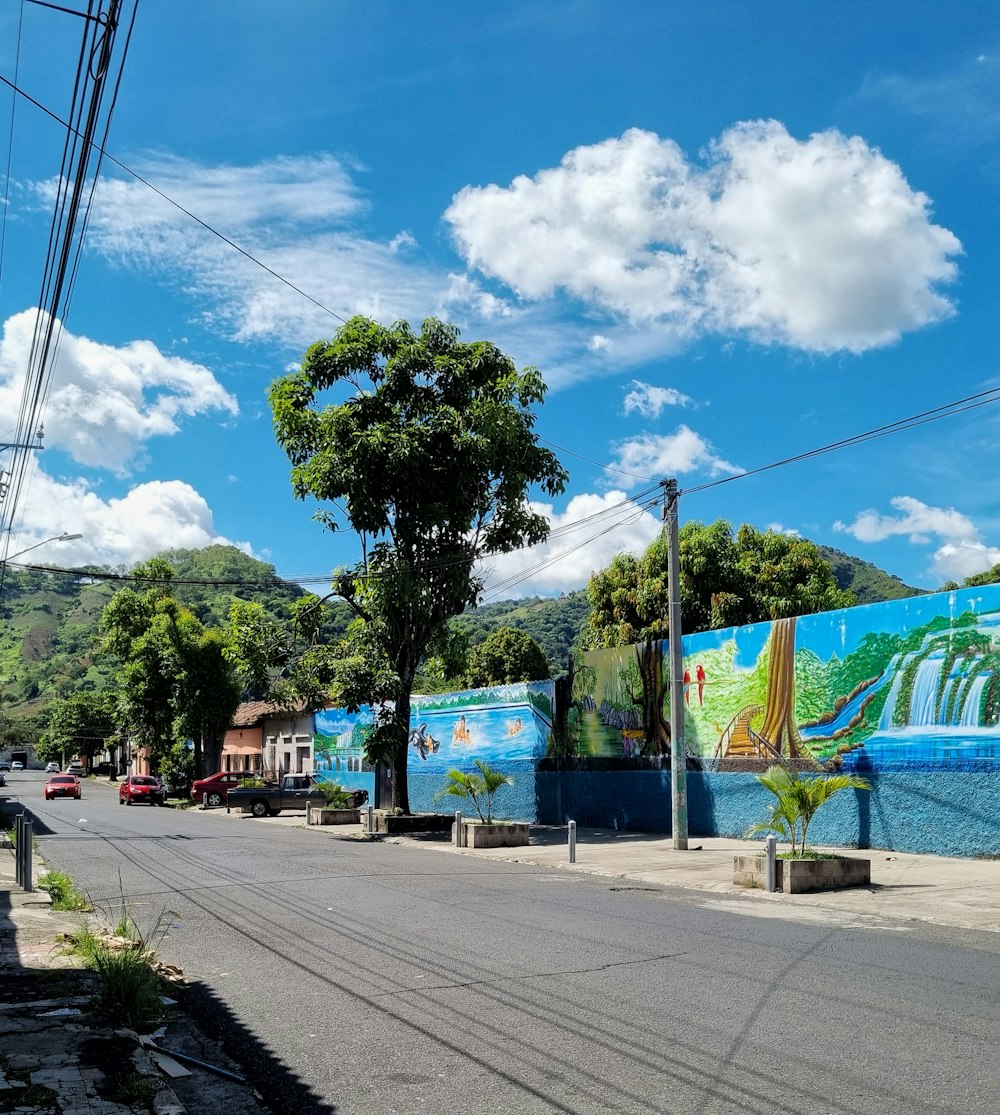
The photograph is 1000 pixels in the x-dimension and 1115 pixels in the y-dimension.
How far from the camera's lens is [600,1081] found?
5.96 m

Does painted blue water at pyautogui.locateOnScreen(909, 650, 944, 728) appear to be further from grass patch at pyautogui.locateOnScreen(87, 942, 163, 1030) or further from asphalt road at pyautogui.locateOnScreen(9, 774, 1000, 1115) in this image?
grass patch at pyautogui.locateOnScreen(87, 942, 163, 1030)

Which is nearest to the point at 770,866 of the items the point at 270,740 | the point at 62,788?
the point at 270,740

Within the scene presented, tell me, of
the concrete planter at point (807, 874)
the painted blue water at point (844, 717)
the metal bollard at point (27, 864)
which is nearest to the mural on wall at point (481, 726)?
the painted blue water at point (844, 717)

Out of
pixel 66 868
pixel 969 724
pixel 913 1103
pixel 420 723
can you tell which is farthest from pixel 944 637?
pixel 420 723

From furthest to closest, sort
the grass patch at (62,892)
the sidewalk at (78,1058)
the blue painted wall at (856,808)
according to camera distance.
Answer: the blue painted wall at (856,808), the grass patch at (62,892), the sidewalk at (78,1058)

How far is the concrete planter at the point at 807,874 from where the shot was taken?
14812 mm

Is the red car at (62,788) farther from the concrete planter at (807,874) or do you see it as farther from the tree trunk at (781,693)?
the concrete planter at (807,874)

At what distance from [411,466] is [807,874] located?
599 inches

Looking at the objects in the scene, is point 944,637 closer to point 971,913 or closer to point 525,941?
point 971,913

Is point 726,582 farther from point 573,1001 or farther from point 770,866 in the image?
point 573,1001

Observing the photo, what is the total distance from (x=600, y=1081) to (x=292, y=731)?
164 ft

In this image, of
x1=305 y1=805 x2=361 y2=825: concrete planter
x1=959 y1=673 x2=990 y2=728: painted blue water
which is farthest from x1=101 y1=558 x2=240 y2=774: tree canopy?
x1=959 y1=673 x2=990 y2=728: painted blue water

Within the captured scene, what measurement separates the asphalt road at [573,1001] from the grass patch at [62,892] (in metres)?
0.30

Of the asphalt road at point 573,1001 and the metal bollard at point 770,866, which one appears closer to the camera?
the asphalt road at point 573,1001
